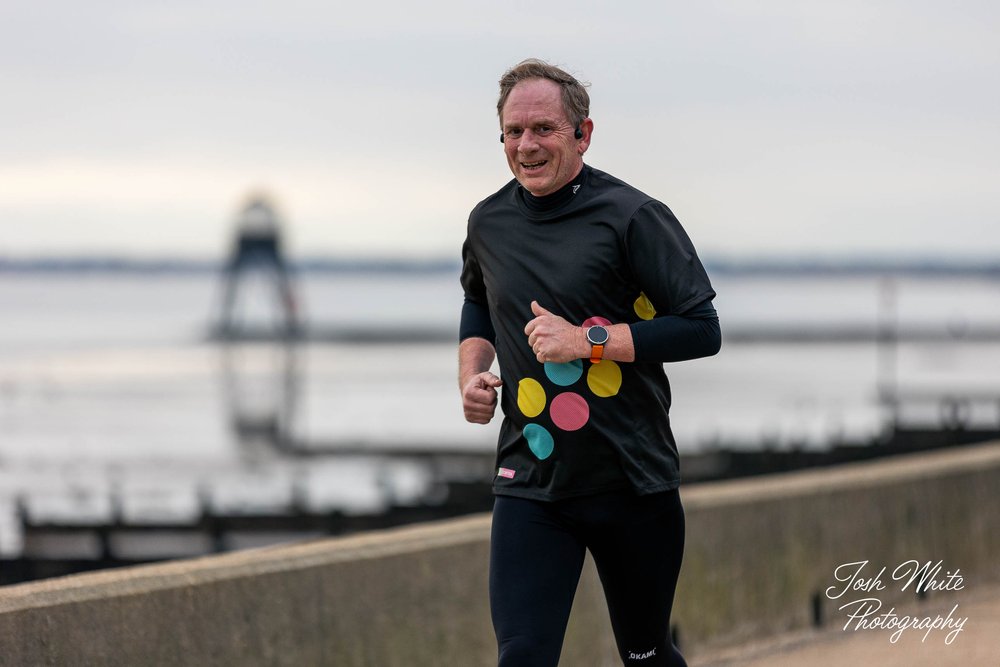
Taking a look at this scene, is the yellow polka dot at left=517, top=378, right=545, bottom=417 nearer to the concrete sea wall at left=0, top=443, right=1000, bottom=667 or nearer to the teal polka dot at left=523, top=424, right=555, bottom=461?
the teal polka dot at left=523, top=424, right=555, bottom=461

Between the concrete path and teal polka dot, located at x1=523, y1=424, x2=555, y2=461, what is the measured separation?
291 cm

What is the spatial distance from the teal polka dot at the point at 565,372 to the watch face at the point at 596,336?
0.10 metres

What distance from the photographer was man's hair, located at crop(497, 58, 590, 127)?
4.26 m

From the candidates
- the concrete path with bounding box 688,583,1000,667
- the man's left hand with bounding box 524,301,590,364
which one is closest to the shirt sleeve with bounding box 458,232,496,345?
the man's left hand with bounding box 524,301,590,364

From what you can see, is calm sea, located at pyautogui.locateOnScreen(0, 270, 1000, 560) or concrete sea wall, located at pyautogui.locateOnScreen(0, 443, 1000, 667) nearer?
concrete sea wall, located at pyautogui.locateOnScreen(0, 443, 1000, 667)

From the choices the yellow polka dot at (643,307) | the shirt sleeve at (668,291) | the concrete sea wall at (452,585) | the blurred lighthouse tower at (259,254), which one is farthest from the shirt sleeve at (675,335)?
the blurred lighthouse tower at (259,254)

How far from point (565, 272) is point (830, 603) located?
397cm

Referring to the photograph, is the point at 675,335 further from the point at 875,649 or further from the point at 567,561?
the point at 875,649

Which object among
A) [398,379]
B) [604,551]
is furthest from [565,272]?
[398,379]

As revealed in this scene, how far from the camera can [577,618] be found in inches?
251

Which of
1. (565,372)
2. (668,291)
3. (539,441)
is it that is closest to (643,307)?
(668,291)

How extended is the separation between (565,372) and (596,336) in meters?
0.14

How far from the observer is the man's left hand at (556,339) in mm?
4059

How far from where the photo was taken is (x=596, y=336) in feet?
13.4
